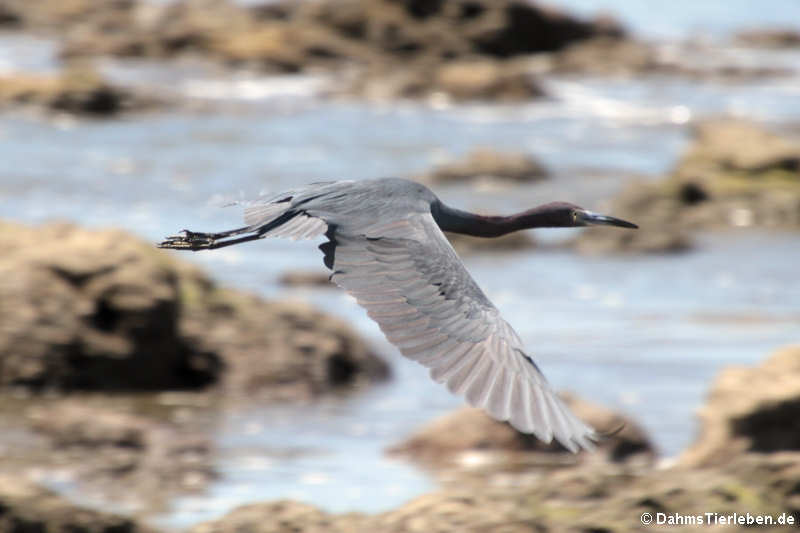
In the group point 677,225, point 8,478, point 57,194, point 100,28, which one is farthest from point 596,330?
point 100,28

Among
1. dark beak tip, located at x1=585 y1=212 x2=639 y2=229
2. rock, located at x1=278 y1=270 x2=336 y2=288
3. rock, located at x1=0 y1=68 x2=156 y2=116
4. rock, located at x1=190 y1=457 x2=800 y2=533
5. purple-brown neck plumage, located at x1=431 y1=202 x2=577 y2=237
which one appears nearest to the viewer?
rock, located at x1=190 y1=457 x2=800 y2=533

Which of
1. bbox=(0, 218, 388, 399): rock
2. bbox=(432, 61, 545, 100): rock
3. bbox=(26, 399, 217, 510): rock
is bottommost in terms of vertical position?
bbox=(26, 399, 217, 510): rock

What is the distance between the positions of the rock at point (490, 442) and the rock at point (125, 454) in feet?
4.37

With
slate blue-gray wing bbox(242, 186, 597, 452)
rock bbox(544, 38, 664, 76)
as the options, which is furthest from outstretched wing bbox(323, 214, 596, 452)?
rock bbox(544, 38, 664, 76)

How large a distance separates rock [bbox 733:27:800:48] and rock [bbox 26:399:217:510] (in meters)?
43.5

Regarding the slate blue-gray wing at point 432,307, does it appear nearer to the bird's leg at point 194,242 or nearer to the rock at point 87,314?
the bird's leg at point 194,242

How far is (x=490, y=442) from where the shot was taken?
9570 millimetres

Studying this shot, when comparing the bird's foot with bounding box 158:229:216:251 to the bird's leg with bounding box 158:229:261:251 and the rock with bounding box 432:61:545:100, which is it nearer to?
the bird's leg with bounding box 158:229:261:251

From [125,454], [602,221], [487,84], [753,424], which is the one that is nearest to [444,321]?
[602,221]

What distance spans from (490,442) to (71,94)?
20905 mm

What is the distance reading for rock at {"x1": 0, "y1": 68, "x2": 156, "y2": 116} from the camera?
28859mm

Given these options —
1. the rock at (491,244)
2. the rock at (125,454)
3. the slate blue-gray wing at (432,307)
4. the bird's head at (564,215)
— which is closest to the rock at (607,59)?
the rock at (491,244)

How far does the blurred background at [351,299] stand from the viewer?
8.48 metres

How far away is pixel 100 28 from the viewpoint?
42.5 meters
